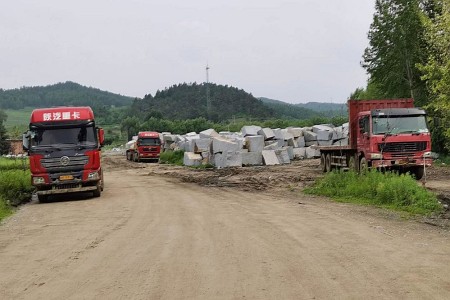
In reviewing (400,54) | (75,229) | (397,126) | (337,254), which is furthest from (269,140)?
(337,254)

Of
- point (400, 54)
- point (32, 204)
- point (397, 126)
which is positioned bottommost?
point (32, 204)

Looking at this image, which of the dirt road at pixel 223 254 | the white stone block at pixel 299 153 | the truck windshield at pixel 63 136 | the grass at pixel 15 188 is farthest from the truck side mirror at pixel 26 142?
the white stone block at pixel 299 153

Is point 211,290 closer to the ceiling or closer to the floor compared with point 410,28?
closer to the floor

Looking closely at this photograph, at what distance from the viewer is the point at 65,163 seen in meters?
17.1

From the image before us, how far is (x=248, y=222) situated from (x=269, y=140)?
27.2 m

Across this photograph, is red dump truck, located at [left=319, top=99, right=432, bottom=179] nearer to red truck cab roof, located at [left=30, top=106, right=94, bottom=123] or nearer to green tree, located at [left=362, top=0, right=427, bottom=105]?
red truck cab roof, located at [left=30, top=106, right=94, bottom=123]

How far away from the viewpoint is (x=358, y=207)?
1414 centimetres

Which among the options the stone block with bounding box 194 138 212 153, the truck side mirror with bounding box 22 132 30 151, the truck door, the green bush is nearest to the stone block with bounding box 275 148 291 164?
the stone block with bounding box 194 138 212 153

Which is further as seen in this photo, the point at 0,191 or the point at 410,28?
the point at 410,28

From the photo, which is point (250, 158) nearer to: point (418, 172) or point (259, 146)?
point (259, 146)

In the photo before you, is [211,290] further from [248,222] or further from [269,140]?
[269,140]

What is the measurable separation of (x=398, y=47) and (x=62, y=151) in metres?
32.9

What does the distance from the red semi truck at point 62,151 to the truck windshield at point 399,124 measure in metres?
10.9

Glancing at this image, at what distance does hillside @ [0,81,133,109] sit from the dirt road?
155922mm
